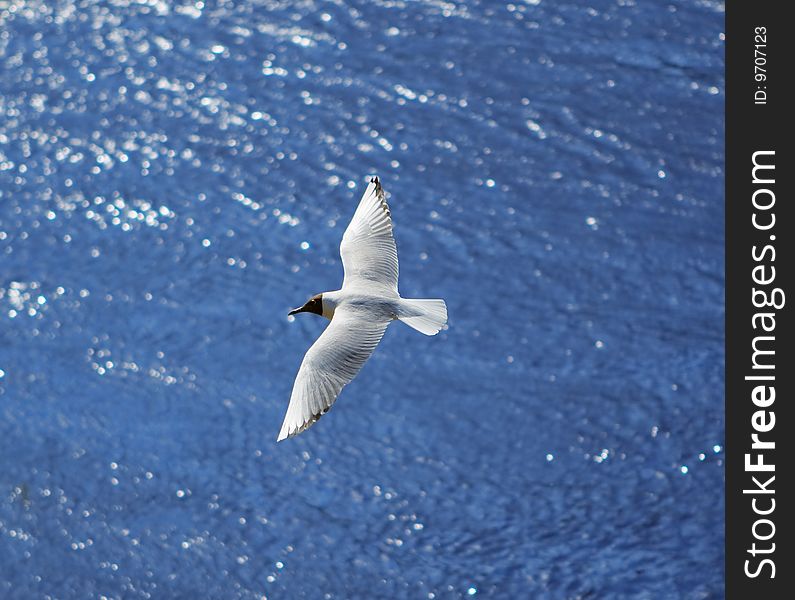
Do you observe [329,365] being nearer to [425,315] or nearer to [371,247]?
[425,315]

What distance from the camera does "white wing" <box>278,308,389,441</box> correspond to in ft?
17.9

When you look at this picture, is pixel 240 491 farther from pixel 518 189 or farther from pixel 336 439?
pixel 518 189

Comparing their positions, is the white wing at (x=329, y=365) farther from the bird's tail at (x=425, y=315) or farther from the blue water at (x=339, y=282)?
the blue water at (x=339, y=282)

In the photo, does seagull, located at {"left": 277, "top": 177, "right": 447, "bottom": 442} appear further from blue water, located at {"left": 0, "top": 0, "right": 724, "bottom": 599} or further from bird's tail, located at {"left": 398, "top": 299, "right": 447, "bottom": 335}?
blue water, located at {"left": 0, "top": 0, "right": 724, "bottom": 599}

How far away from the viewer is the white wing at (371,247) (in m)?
6.45

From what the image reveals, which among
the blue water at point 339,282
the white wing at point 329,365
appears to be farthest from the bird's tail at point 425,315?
the blue water at point 339,282

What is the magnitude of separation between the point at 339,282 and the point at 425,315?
3.84 m

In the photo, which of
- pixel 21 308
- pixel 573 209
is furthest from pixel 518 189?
pixel 21 308

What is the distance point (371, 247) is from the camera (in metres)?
6.62

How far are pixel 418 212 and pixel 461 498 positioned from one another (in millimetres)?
2780

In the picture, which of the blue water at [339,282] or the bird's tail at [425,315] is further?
the blue water at [339,282]

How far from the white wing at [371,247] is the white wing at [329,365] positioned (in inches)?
19.0

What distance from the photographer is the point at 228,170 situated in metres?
10.6

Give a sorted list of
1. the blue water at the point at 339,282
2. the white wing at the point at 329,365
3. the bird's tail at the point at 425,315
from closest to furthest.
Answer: the white wing at the point at 329,365 < the bird's tail at the point at 425,315 < the blue water at the point at 339,282
